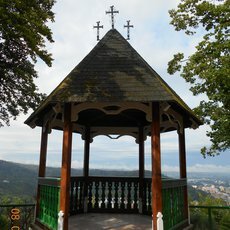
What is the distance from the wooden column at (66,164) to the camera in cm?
635

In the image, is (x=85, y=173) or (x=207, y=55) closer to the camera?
(x=85, y=173)

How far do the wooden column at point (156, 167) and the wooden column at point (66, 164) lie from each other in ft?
6.31

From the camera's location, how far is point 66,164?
6.54 meters

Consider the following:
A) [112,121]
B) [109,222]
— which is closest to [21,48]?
Result: [112,121]

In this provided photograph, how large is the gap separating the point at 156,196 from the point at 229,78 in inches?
249

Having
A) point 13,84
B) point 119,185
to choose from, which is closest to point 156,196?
point 119,185

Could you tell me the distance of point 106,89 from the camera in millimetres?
6789

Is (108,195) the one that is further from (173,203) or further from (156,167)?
(156,167)

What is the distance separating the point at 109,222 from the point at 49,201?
1927 mm

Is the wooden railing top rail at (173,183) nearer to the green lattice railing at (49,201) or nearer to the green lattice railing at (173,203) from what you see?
the green lattice railing at (173,203)

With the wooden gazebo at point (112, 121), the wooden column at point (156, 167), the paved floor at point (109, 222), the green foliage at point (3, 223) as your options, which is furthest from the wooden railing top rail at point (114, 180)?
the green foliage at point (3, 223)

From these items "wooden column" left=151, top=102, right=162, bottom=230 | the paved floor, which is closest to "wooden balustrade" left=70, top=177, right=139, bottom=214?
the paved floor

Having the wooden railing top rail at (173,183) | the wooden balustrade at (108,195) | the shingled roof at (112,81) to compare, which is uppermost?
the shingled roof at (112,81)

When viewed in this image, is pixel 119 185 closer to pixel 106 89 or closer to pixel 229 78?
pixel 106 89
